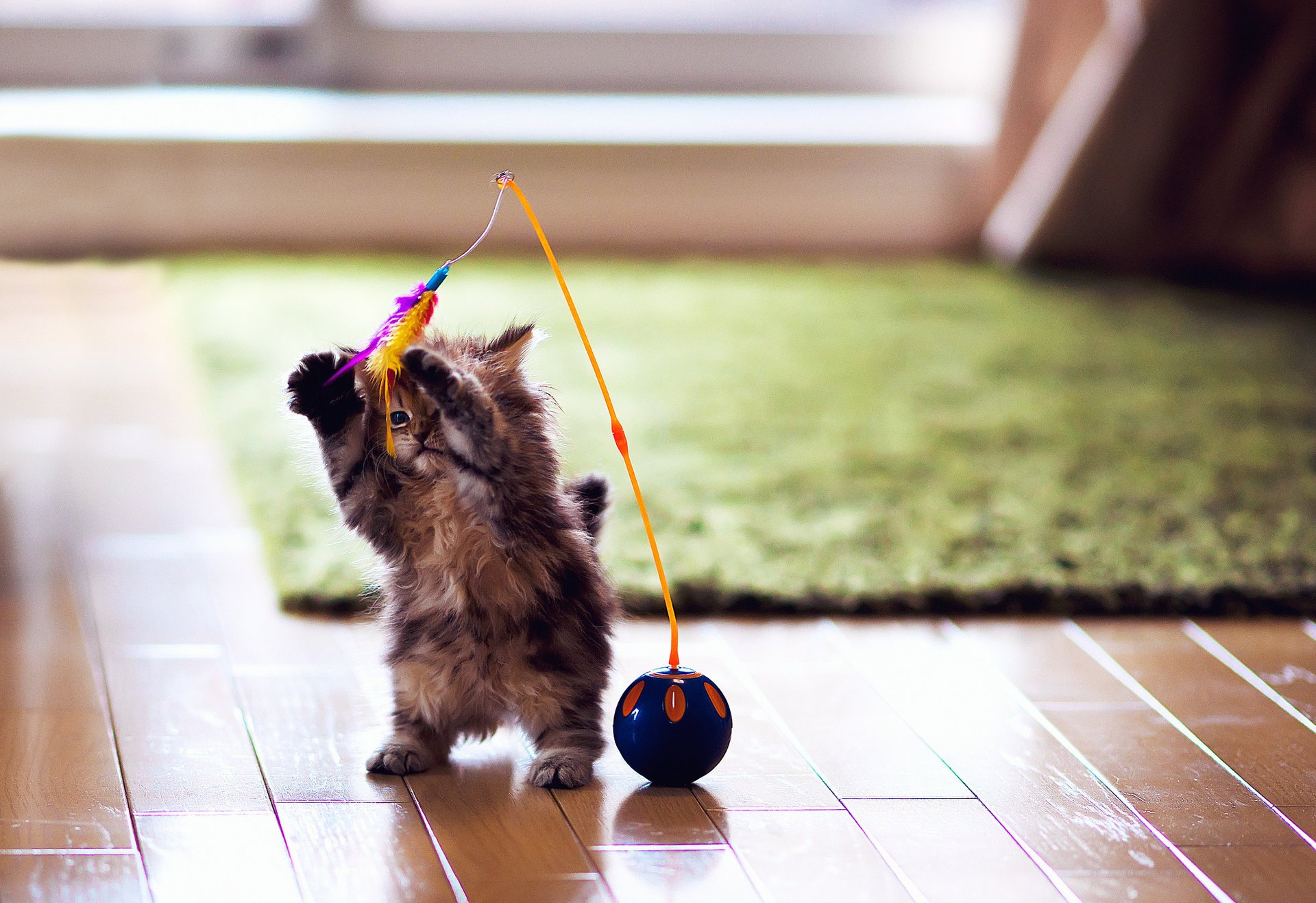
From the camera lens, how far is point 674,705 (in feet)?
5.75

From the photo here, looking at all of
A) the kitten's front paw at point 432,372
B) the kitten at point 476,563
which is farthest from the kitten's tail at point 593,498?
the kitten's front paw at point 432,372

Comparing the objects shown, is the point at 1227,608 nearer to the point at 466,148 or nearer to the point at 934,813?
the point at 934,813

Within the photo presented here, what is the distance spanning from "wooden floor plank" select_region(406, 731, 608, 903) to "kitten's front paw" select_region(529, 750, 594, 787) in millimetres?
16

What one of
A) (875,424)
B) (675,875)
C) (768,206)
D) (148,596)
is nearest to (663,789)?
(675,875)

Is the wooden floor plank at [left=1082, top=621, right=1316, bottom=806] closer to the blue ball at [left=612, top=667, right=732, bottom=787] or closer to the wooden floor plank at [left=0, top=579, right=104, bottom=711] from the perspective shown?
the blue ball at [left=612, top=667, right=732, bottom=787]

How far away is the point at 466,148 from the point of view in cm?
557

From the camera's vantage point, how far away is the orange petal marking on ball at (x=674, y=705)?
1.75 meters

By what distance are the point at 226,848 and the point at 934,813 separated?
0.82 m

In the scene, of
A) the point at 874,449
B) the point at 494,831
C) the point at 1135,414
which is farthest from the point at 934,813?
the point at 1135,414

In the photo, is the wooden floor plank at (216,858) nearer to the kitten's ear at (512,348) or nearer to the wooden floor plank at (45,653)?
the wooden floor plank at (45,653)

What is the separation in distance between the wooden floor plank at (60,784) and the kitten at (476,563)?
32 cm

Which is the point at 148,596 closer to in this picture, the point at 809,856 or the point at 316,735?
the point at 316,735

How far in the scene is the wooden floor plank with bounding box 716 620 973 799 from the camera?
1.86 meters

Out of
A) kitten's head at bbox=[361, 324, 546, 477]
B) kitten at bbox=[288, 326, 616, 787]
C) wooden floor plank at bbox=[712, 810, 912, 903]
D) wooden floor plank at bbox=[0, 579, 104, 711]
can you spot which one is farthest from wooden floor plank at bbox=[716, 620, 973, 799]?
wooden floor plank at bbox=[0, 579, 104, 711]
